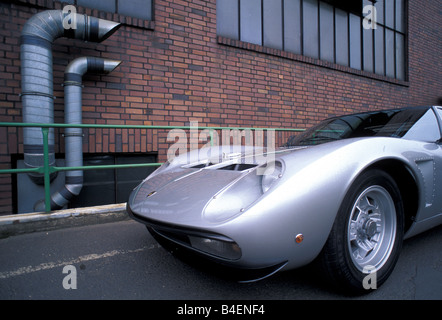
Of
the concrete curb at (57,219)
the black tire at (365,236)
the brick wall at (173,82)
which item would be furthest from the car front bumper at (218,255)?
the brick wall at (173,82)

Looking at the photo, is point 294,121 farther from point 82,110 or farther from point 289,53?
point 82,110

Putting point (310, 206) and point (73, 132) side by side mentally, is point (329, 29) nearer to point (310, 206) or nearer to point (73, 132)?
point (73, 132)

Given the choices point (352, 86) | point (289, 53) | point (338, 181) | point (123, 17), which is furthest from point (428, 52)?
point (338, 181)

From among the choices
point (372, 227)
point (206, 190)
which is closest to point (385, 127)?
point (372, 227)

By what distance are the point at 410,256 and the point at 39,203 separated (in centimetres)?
381

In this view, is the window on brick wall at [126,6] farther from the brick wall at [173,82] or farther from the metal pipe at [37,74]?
the metal pipe at [37,74]

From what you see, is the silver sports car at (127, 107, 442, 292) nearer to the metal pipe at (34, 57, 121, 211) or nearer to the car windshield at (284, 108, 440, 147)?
the car windshield at (284, 108, 440, 147)

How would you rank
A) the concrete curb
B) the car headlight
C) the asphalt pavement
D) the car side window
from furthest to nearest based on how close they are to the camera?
the concrete curb
the car side window
the asphalt pavement
the car headlight

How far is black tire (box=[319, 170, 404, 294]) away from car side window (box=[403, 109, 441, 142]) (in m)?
0.57

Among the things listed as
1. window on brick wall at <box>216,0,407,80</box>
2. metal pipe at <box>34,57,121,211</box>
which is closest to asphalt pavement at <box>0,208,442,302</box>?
metal pipe at <box>34,57,121,211</box>

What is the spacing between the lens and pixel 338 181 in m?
1.34

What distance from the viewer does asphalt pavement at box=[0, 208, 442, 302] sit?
148 centimetres

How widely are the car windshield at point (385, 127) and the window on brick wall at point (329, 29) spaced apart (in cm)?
333

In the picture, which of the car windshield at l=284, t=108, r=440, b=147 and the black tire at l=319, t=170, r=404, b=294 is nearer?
the black tire at l=319, t=170, r=404, b=294
